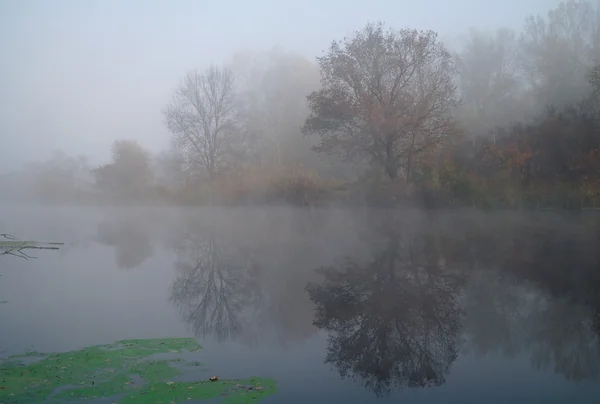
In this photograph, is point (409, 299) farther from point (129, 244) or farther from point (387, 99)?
point (387, 99)

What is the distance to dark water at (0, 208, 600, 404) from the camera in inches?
224

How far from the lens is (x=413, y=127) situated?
29562 millimetres

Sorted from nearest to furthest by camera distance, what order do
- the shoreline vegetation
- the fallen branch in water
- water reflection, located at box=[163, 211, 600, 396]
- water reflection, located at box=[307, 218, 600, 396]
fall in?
1. water reflection, located at box=[307, 218, 600, 396]
2. water reflection, located at box=[163, 211, 600, 396]
3. the fallen branch in water
4. the shoreline vegetation

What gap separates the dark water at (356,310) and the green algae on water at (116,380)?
1.32 ft

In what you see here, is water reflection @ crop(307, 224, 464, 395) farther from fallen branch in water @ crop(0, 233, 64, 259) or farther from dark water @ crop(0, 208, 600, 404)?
fallen branch in water @ crop(0, 233, 64, 259)

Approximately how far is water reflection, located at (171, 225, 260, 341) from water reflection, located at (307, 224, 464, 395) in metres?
1.36

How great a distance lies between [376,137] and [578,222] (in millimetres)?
13087

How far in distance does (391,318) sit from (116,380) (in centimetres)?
405

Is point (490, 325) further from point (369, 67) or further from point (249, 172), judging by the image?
point (249, 172)

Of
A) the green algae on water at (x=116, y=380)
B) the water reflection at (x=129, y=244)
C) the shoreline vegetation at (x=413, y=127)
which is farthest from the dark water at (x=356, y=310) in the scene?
the shoreline vegetation at (x=413, y=127)

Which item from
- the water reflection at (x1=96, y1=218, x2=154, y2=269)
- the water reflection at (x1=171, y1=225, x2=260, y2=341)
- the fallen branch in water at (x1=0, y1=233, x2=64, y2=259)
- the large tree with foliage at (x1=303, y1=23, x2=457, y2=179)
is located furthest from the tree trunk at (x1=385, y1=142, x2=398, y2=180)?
the fallen branch in water at (x1=0, y1=233, x2=64, y2=259)

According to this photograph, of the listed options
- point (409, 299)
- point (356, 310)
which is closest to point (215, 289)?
point (356, 310)

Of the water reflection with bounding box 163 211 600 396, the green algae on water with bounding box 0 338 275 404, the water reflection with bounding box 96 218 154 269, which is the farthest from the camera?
the water reflection with bounding box 96 218 154 269

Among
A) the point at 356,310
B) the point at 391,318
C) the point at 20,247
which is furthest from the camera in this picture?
the point at 20,247
